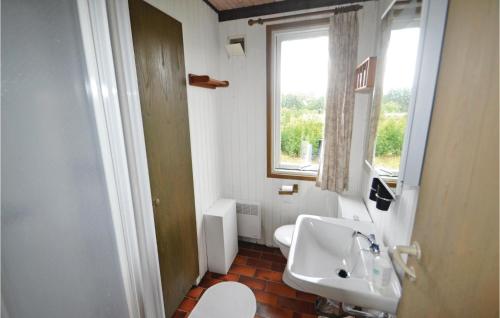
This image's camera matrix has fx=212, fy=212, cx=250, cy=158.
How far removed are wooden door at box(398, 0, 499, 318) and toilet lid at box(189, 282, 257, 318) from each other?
0.90 m

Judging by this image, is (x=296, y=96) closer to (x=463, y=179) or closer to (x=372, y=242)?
(x=372, y=242)

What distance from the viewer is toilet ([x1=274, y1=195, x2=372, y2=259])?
161 centimetres

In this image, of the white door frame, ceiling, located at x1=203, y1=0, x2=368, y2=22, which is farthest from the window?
the white door frame

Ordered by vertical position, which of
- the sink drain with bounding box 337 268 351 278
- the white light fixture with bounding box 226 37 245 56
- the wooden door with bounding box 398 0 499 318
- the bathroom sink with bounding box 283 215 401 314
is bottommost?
the sink drain with bounding box 337 268 351 278

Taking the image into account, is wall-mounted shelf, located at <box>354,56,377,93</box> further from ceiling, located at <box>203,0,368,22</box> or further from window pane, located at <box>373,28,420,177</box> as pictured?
ceiling, located at <box>203,0,368,22</box>

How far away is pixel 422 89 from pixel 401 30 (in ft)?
1.93

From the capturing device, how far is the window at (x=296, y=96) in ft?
6.41

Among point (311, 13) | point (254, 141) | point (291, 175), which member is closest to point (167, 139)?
point (254, 141)

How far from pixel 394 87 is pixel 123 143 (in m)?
1.38

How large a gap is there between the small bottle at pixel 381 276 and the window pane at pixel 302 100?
1.33m

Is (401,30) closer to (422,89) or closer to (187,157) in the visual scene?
(422,89)

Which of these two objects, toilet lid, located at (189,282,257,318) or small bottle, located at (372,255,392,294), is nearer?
small bottle, located at (372,255,392,294)

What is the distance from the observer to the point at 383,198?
3.70 ft

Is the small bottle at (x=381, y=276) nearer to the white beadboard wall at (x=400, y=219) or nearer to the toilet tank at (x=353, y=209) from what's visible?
the white beadboard wall at (x=400, y=219)
